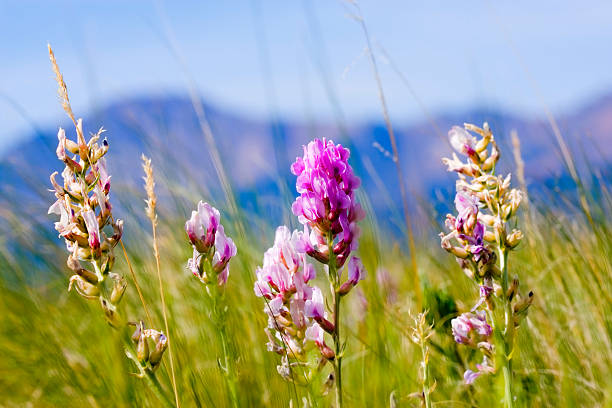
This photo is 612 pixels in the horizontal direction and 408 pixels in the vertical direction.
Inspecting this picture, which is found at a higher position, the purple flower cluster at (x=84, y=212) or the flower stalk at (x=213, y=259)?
the purple flower cluster at (x=84, y=212)

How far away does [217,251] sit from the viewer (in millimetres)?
1583

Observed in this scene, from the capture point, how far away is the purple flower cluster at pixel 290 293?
1499mm

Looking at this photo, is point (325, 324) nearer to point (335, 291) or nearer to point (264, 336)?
point (335, 291)

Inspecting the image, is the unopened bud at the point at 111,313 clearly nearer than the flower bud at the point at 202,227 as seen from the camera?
Yes

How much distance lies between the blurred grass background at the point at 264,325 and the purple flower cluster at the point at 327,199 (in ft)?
1.14

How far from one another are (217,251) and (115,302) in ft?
0.91

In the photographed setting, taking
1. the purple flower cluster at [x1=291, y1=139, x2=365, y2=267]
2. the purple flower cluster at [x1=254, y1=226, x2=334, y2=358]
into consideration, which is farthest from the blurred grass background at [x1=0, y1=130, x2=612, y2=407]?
the purple flower cluster at [x1=291, y1=139, x2=365, y2=267]

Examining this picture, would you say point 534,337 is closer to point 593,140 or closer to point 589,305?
point 589,305

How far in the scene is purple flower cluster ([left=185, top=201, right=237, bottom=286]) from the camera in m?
1.50

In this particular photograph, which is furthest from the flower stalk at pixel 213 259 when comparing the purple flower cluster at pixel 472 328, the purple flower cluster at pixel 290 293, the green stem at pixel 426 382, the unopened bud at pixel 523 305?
the unopened bud at pixel 523 305

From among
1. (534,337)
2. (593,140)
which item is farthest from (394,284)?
(593,140)

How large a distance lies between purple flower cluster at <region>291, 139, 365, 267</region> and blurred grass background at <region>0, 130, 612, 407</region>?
35cm

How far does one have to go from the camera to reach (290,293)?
1519 millimetres

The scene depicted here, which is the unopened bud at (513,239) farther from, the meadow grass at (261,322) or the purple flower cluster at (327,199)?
the meadow grass at (261,322)
